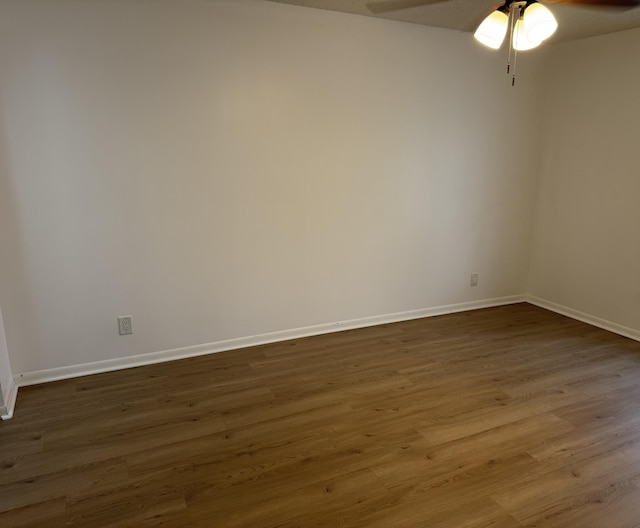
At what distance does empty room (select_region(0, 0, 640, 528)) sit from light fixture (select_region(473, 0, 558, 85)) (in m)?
0.01

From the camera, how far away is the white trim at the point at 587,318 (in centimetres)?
375

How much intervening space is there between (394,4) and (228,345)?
105 inches

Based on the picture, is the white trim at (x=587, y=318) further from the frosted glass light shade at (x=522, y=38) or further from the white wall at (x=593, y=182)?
the frosted glass light shade at (x=522, y=38)

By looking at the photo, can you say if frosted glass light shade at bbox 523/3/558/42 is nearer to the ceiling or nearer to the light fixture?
the light fixture

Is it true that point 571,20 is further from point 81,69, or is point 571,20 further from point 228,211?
point 81,69

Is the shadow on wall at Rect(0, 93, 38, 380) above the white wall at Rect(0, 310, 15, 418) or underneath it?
above

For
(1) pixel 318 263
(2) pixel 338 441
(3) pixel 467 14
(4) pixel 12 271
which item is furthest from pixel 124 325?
(3) pixel 467 14

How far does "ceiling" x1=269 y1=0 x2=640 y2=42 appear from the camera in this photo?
120 inches

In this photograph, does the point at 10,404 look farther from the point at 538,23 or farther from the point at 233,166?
the point at 538,23

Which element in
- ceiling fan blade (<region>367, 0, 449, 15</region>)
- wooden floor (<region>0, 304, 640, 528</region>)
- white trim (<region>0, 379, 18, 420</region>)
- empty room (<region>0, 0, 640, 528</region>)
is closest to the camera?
wooden floor (<region>0, 304, 640, 528</region>)

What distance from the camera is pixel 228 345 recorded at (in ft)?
11.3

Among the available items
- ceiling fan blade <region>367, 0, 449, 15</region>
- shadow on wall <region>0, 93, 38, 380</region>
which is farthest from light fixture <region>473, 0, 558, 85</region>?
shadow on wall <region>0, 93, 38, 380</region>

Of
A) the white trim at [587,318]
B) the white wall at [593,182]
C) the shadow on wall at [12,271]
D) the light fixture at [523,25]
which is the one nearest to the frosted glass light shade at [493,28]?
the light fixture at [523,25]

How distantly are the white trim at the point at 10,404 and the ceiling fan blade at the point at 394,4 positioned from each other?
3.32 meters
